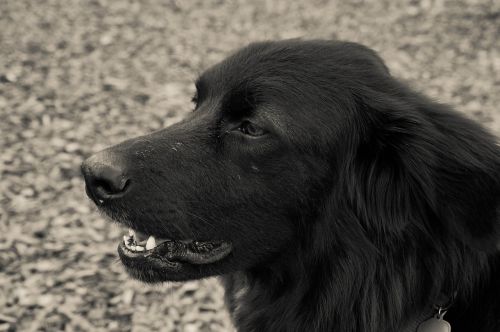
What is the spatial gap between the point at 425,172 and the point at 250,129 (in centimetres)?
76

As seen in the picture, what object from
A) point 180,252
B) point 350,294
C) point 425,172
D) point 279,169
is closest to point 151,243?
point 180,252

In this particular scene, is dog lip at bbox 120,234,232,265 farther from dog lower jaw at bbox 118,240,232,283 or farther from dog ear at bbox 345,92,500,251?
dog ear at bbox 345,92,500,251

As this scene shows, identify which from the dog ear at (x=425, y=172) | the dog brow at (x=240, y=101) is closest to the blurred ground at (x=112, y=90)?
the dog ear at (x=425, y=172)

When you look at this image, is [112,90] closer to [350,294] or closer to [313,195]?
[313,195]

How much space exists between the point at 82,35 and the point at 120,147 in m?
5.88

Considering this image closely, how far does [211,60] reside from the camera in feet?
25.8

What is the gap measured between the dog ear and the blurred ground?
2.74 ft

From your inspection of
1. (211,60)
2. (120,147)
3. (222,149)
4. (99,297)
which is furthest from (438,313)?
(211,60)

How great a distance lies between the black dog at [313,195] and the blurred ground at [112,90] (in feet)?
2.94

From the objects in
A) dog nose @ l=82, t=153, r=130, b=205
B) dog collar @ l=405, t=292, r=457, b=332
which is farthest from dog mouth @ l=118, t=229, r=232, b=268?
dog collar @ l=405, t=292, r=457, b=332

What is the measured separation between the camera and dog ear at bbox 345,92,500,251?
7.26 ft

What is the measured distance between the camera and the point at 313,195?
259 centimetres

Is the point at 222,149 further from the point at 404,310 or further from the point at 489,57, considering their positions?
the point at 489,57

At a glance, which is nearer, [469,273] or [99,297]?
[469,273]
